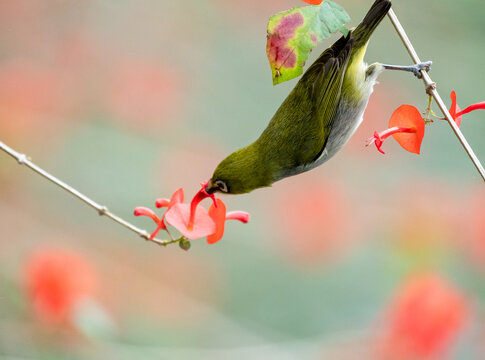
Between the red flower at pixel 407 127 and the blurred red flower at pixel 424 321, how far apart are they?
1665 millimetres

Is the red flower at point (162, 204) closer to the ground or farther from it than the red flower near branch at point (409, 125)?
farther from it

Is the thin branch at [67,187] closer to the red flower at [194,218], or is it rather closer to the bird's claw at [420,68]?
the red flower at [194,218]

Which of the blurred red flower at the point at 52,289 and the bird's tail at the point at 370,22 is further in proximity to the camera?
the blurred red flower at the point at 52,289

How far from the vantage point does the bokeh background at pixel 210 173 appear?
4.14 m

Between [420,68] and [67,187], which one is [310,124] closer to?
[420,68]

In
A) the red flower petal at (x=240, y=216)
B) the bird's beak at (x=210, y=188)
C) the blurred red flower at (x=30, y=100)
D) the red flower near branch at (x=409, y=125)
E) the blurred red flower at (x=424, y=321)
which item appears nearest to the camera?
the red flower near branch at (x=409, y=125)

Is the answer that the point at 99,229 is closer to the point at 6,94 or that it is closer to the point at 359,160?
the point at 6,94

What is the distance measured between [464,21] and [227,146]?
81.9 inches

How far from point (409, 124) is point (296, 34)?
313mm

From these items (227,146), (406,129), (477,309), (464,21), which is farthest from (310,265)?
(406,129)

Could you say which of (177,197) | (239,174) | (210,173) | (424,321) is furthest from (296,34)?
(210,173)

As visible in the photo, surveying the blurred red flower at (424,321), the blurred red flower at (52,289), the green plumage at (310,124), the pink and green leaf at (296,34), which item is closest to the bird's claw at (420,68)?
the green plumage at (310,124)

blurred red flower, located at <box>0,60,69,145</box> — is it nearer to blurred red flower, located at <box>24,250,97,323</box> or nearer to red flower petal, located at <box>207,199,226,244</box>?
blurred red flower, located at <box>24,250,97,323</box>

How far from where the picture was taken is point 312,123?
4.65ft
